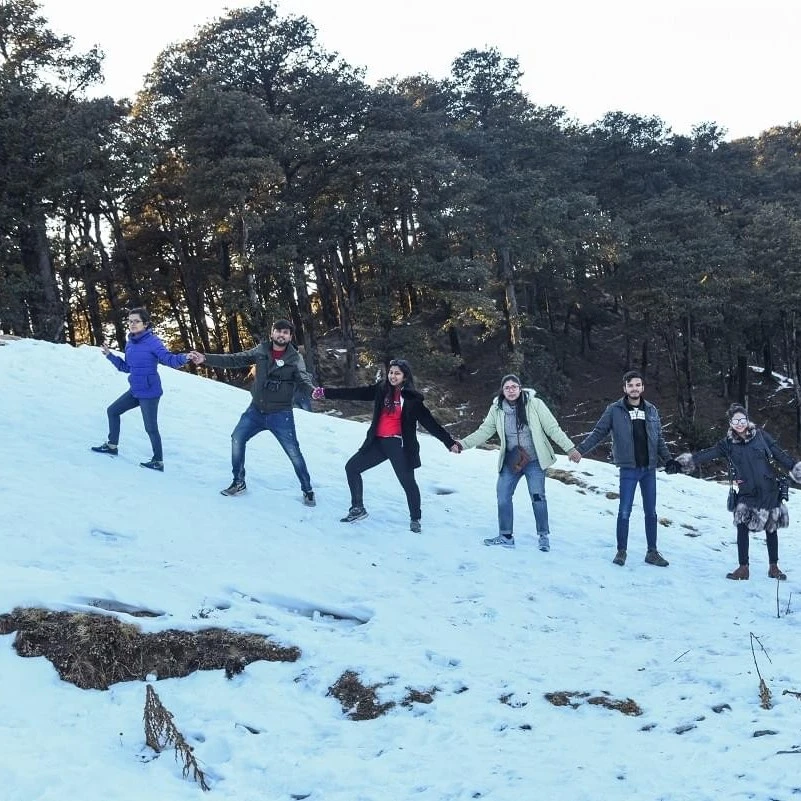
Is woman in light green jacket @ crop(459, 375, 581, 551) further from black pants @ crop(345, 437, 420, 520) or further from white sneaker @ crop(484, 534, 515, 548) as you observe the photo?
black pants @ crop(345, 437, 420, 520)

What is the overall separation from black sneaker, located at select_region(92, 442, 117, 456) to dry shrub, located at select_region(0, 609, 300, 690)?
4.42 m

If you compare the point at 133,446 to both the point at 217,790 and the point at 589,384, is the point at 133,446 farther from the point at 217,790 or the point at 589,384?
the point at 589,384

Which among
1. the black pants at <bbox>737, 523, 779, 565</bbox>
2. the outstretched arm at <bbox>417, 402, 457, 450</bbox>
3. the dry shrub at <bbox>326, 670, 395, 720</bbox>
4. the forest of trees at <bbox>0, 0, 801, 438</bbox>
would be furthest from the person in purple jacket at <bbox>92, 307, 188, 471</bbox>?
the forest of trees at <bbox>0, 0, 801, 438</bbox>

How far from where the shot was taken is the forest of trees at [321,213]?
81.8 ft

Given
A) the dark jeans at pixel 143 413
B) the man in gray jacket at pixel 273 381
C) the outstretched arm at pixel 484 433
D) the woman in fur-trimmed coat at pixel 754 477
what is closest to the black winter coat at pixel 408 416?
the outstretched arm at pixel 484 433

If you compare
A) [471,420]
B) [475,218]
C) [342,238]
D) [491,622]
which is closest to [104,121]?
[342,238]

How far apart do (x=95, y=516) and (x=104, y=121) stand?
Result: 22658 millimetres

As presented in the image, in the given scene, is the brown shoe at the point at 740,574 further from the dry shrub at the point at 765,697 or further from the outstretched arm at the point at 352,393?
the outstretched arm at the point at 352,393

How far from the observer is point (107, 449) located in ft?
31.1

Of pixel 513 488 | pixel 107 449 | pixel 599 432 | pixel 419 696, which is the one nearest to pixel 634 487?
pixel 599 432

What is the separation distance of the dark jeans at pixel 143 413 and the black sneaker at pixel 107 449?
6 cm

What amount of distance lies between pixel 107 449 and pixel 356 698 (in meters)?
5.95

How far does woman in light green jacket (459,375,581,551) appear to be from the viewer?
8609 mm

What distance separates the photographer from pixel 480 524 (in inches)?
382
